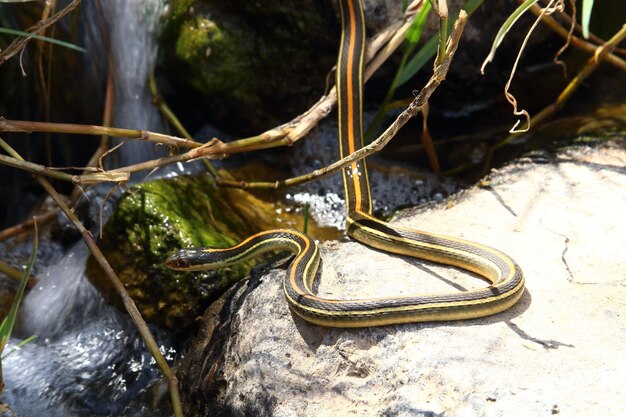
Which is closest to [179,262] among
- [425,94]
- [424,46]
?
[425,94]

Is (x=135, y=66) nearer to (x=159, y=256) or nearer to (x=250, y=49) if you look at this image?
(x=250, y=49)

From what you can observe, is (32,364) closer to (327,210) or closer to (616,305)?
(327,210)

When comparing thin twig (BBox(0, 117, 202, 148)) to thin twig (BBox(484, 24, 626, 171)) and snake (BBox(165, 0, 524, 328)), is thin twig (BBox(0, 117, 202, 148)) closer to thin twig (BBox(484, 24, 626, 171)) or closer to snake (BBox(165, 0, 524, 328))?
snake (BBox(165, 0, 524, 328))

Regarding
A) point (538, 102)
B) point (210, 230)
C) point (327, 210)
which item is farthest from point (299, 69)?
point (538, 102)

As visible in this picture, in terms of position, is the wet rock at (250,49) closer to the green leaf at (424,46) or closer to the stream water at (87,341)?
the stream water at (87,341)

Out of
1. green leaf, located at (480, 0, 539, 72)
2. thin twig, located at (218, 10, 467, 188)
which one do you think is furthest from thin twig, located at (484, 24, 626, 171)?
thin twig, located at (218, 10, 467, 188)

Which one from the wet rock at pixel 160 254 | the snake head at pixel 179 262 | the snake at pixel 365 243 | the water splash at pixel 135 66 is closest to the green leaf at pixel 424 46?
the snake at pixel 365 243
